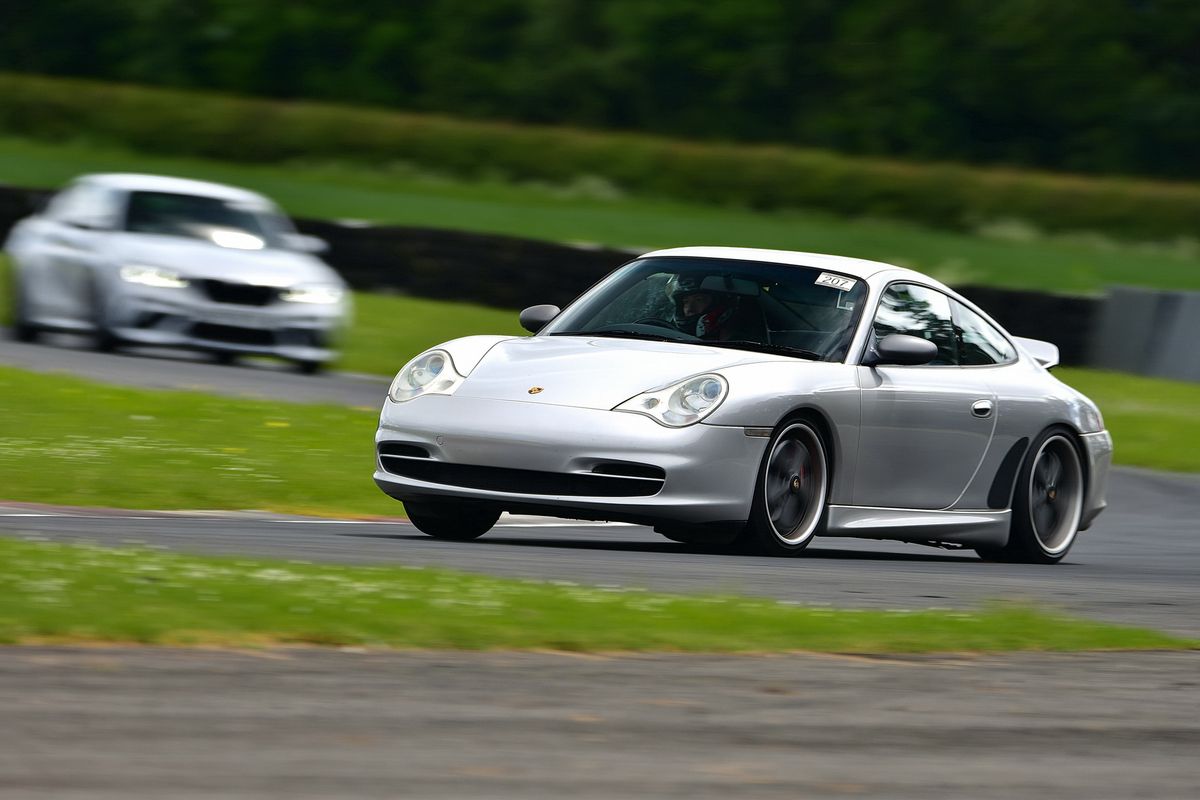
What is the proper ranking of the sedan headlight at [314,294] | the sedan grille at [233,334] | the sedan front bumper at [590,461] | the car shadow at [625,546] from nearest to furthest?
the sedan front bumper at [590,461]
the car shadow at [625,546]
the sedan grille at [233,334]
the sedan headlight at [314,294]

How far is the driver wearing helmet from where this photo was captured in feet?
30.3

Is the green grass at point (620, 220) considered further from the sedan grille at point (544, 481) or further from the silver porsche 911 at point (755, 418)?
the sedan grille at point (544, 481)

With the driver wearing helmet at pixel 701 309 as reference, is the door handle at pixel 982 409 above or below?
below

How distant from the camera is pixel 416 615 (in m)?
6.27

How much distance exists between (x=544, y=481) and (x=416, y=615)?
2.25 metres

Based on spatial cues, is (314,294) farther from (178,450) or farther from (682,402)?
(682,402)

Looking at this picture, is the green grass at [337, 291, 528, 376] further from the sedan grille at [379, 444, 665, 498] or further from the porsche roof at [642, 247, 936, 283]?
the sedan grille at [379, 444, 665, 498]

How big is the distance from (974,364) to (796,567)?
6.66 ft

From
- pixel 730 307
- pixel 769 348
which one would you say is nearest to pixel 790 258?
pixel 730 307

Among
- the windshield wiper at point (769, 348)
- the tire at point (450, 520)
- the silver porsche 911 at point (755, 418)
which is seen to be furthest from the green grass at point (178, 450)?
the windshield wiper at point (769, 348)

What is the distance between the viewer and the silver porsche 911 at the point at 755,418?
847 cm

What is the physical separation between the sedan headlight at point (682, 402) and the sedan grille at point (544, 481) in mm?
237

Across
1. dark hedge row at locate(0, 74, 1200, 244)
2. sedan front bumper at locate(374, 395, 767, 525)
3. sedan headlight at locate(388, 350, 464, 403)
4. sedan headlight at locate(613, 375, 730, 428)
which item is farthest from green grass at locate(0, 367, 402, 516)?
dark hedge row at locate(0, 74, 1200, 244)

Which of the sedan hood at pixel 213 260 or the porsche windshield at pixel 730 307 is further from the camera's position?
the sedan hood at pixel 213 260
